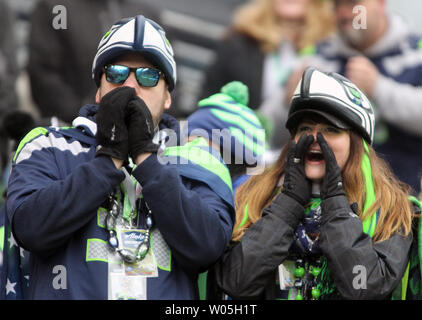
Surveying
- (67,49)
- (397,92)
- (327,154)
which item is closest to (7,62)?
(67,49)

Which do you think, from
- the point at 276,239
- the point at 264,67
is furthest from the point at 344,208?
the point at 264,67

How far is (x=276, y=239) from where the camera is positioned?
11.6 ft

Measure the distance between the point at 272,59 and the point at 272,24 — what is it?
0.29 metres

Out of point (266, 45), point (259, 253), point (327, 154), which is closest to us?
point (259, 253)

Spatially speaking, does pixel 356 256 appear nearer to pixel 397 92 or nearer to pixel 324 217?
pixel 324 217

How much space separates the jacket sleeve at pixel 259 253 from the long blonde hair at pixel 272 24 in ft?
10.1

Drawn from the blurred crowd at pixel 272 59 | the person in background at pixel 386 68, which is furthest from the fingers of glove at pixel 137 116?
the person in background at pixel 386 68

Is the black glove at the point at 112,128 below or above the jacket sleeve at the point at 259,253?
above

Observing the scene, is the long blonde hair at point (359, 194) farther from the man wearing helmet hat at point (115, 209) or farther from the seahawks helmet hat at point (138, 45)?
the seahawks helmet hat at point (138, 45)

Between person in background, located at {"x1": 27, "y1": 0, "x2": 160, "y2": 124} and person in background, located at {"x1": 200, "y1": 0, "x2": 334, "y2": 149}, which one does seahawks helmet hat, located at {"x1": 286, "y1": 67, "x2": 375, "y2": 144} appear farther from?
person in background, located at {"x1": 27, "y1": 0, "x2": 160, "y2": 124}

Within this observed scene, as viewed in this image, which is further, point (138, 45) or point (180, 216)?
point (138, 45)

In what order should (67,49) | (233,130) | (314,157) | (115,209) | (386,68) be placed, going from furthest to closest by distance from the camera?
(67,49) → (386,68) → (233,130) → (314,157) → (115,209)

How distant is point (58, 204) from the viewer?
315 centimetres

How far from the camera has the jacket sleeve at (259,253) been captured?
11.5 feet
